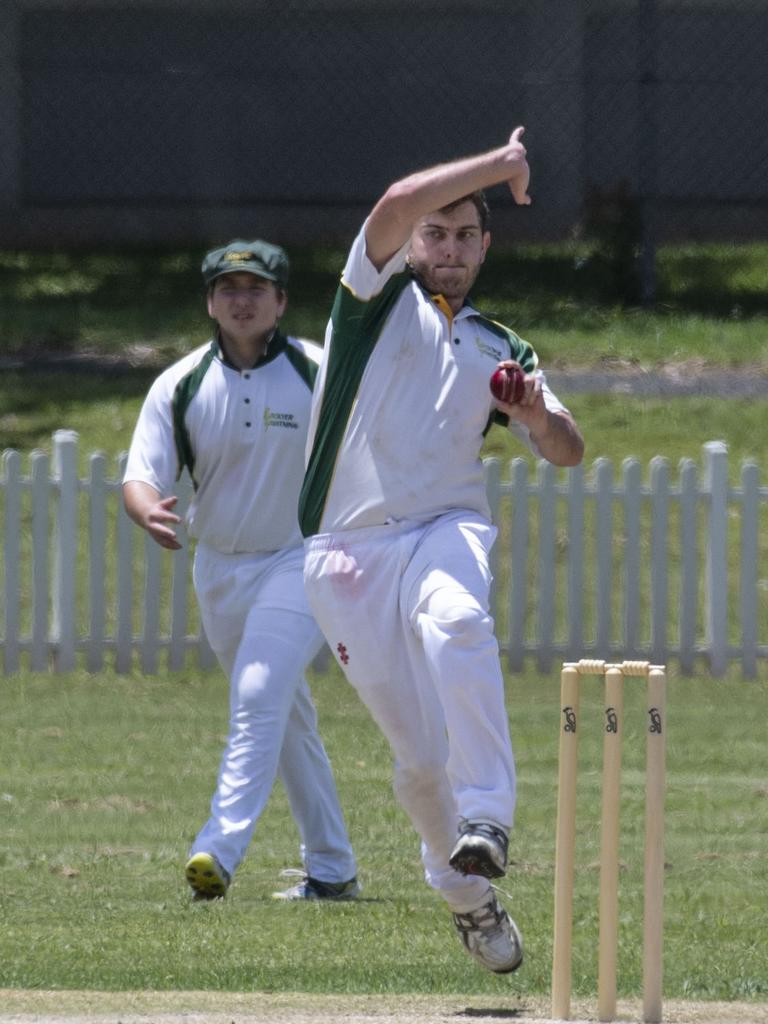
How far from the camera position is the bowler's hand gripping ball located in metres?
5.73

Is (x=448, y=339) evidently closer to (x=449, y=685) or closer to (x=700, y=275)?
(x=449, y=685)

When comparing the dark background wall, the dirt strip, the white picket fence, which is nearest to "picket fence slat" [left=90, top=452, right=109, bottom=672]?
the white picket fence

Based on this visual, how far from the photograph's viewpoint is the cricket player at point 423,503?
570 centimetres

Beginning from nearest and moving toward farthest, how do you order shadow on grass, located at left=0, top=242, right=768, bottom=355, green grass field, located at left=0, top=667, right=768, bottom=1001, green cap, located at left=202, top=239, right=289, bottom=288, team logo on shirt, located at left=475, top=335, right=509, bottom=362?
team logo on shirt, located at left=475, top=335, right=509, bottom=362, green grass field, located at left=0, top=667, right=768, bottom=1001, green cap, located at left=202, top=239, right=289, bottom=288, shadow on grass, located at left=0, top=242, right=768, bottom=355

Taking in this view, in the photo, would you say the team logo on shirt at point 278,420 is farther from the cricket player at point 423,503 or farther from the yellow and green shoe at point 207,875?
the cricket player at point 423,503

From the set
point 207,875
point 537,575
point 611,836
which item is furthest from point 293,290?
point 611,836

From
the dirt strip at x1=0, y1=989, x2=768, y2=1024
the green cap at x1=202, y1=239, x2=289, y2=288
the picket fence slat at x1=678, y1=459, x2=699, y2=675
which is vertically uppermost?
the green cap at x1=202, y1=239, x2=289, y2=288

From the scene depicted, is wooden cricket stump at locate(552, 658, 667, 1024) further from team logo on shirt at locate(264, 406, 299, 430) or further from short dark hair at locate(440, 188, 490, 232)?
team logo on shirt at locate(264, 406, 299, 430)

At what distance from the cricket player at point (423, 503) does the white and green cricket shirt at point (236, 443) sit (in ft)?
5.42

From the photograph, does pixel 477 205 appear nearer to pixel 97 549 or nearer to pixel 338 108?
pixel 97 549

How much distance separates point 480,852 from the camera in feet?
17.9

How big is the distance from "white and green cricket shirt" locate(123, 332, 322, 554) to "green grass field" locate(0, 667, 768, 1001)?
1342 millimetres

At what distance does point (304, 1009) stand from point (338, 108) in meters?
20.6

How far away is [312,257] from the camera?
929 inches
